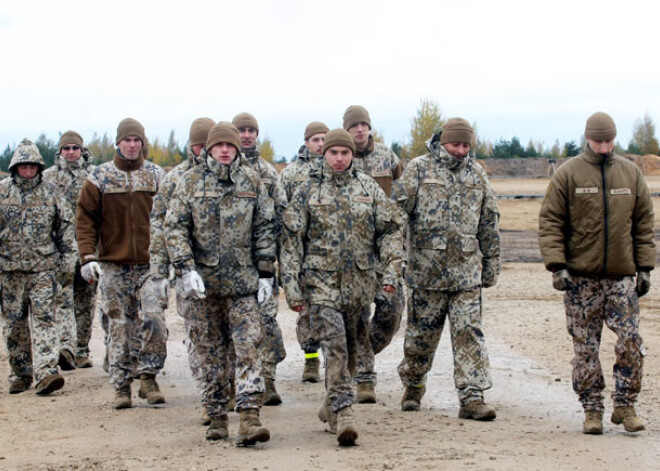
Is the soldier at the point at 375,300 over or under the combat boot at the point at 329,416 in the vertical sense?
over

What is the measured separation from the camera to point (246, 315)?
311 inches

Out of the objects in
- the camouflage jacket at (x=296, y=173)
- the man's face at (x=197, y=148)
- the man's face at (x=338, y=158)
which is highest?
the man's face at (x=197, y=148)

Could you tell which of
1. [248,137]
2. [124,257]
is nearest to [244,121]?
[248,137]

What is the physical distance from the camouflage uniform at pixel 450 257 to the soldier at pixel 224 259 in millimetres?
1485

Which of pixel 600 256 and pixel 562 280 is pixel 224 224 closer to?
pixel 562 280

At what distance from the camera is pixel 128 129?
32.9ft

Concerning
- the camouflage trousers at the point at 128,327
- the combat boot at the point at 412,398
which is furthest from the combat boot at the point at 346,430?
the camouflage trousers at the point at 128,327

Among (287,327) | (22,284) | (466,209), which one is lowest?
(287,327)

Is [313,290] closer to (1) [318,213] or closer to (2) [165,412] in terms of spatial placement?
(1) [318,213]

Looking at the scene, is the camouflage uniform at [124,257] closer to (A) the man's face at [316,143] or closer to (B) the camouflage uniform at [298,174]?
(B) the camouflage uniform at [298,174]

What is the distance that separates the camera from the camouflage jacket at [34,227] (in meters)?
10.7

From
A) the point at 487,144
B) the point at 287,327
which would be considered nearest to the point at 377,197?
the point at 287,327

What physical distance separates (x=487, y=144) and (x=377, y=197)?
6033cm

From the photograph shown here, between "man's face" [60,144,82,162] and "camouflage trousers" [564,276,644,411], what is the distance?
22.0 ft
